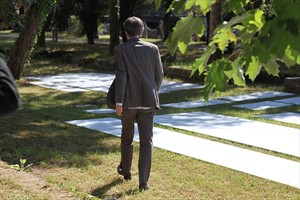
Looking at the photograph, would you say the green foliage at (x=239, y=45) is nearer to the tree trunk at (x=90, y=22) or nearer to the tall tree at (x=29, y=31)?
the tall tree at (x=29, y=31)

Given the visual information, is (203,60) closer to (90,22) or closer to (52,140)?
(52,140)

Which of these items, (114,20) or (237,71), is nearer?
(237,71)

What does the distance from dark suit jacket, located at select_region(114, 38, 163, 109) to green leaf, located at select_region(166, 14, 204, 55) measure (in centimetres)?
324

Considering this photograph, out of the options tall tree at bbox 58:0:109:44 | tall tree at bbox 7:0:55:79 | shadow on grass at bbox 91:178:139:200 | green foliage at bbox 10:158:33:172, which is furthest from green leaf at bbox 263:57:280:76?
tall tree at bbox 58:0:109:44

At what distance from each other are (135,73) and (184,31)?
332 centimetres

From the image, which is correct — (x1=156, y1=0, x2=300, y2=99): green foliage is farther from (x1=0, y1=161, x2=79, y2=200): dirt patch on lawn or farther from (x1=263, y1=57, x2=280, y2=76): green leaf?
(x1=0, y1=161, x2=79, y2=200): dirt patch on lawn

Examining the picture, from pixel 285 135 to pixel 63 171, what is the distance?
3572 mm

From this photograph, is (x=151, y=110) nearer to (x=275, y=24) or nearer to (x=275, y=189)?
(x=275, y=189)

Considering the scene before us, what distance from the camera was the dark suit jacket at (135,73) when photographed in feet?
17.1

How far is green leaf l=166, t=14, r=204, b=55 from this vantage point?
6.21 feet

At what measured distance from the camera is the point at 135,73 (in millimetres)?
5238

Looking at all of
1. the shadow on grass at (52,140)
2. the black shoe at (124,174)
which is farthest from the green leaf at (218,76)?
the shadow on grass at (52,140)

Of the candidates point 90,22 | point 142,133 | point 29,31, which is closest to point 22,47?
point 29,31

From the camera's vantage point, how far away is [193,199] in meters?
5.27
